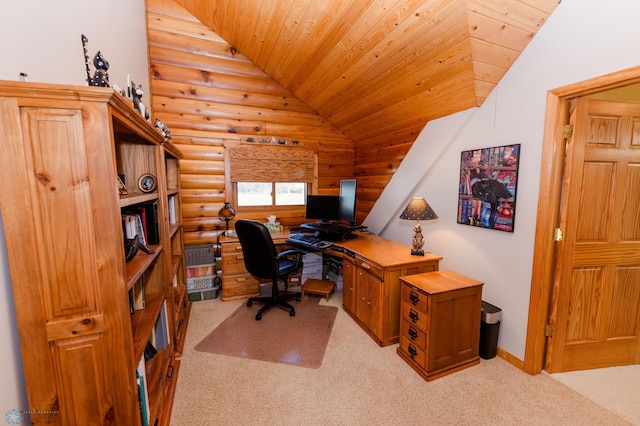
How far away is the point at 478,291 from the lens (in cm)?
211

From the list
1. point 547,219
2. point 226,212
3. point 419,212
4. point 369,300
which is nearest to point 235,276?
point 226,212

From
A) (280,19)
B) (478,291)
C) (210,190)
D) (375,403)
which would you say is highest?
(280,19)

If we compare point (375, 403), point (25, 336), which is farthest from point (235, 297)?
point (25, 336)

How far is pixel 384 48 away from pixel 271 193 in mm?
2362

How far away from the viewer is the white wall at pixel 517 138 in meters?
1.62

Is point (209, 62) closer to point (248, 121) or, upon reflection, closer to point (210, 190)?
point (248, 121)

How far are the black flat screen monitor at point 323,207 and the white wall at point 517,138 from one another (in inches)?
35.3

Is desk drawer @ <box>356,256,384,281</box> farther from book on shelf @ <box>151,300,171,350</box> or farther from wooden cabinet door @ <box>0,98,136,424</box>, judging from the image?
wooden cabinet door @ <box>0,98,136,424</box>

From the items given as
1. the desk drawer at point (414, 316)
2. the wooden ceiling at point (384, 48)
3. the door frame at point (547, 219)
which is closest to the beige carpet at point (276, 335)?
the desk drawer at point (414, 316)

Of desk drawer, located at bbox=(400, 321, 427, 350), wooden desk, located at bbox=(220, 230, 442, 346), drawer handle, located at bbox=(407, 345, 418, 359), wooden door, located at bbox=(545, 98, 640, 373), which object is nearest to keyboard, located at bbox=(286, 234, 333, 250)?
wooden desk, located at bbox=(220, 230, 442, 346)

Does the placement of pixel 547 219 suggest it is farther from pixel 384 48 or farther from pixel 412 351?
pixel 384 48

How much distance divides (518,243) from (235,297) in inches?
115

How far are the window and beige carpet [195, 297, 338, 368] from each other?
1.45 m

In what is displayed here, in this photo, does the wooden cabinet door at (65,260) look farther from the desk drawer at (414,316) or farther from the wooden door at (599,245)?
the wooden door at (599,245)
